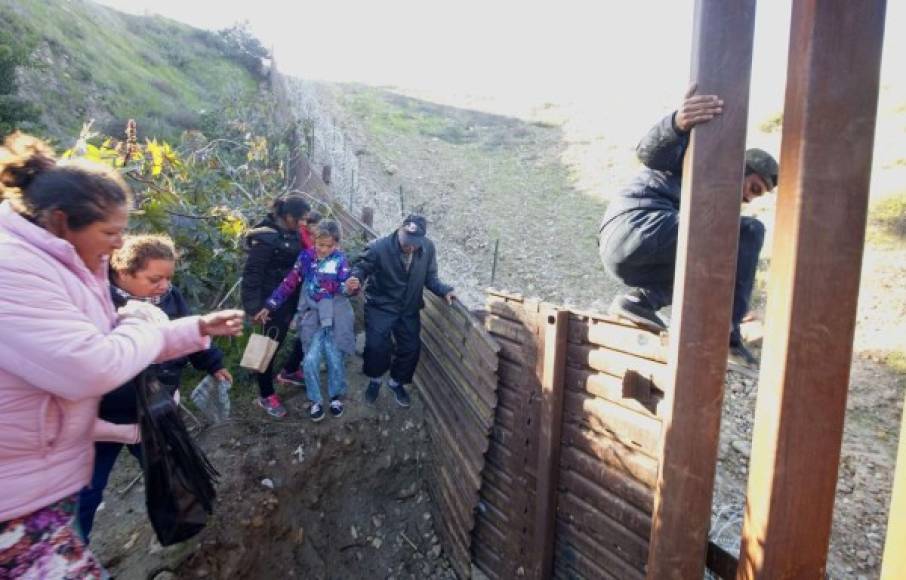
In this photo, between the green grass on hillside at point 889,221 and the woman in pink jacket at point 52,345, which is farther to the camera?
the green grass on hillside at point 889,221

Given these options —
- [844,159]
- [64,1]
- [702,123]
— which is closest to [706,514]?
[844,159]

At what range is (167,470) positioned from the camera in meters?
1.99

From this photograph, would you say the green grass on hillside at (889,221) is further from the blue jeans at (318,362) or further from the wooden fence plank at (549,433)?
the blue jeans at (318,362)

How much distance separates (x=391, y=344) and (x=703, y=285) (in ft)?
12.2

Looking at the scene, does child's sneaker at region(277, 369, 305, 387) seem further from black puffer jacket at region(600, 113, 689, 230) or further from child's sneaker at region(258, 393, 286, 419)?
black puffer jacket at region(600, 113, 689, 230)

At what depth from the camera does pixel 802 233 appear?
1.53 meters

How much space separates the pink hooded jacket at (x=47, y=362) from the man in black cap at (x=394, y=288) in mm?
3314

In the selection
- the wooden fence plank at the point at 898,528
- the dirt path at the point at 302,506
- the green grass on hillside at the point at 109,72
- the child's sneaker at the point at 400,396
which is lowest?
the dirt path at the point at 302,506

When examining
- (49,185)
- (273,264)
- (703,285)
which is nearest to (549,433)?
(703,285)

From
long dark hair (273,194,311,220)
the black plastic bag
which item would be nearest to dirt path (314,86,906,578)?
the black plastic bag

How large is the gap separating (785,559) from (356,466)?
12.6 ft

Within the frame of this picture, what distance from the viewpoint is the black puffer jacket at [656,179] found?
2.19 metres

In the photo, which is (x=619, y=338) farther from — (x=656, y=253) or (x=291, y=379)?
(x=291, y=379)

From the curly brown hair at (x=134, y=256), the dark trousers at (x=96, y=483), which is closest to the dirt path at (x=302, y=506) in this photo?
the dark trousers at (x=96, y=483)
